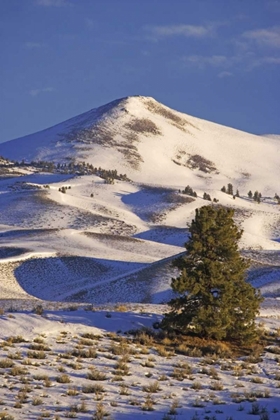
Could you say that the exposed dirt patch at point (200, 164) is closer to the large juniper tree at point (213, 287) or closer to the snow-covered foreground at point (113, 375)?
the large juniper tree at point (213, 287)

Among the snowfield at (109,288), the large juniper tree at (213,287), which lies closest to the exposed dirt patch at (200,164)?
the snowfield at (109,288)

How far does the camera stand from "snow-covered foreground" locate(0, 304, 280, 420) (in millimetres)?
13758

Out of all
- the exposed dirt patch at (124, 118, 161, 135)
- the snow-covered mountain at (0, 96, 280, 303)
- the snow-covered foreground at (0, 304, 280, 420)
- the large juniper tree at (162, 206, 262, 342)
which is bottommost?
the snow-covered foreground at (0, 304, 280, 420)

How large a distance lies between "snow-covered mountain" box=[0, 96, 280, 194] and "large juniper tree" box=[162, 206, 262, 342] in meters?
119

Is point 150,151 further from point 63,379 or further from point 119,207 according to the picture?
point 63,379

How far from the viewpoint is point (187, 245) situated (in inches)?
924

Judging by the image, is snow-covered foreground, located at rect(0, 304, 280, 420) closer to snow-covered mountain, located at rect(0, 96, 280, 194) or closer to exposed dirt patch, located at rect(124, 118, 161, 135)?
snow-covered mountain, located at rect(0, 96, 280, 194)

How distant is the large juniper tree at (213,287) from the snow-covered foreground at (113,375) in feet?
4.28

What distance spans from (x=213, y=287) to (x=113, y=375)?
23.6 ft

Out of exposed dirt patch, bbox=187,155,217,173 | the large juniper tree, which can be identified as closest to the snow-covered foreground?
the large juniper tree

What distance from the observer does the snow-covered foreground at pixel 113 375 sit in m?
13.8

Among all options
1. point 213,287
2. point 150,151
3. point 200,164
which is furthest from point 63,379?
point 150,151

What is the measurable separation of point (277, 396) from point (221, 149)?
17690 centimetres

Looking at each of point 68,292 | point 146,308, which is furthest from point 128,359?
point 68,292
